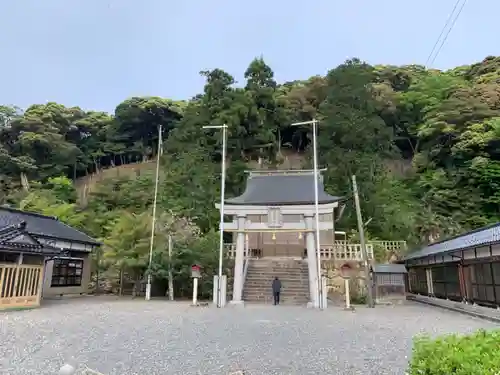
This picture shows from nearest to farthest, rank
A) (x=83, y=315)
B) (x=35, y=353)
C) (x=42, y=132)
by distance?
1. (x=35, y=353)
2. (x=83, y=315)
3. (x=42, y=132)

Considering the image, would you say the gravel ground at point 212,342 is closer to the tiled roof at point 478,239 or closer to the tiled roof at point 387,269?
the tiled roof at point 478,239

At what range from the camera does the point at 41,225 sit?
63.9 ft

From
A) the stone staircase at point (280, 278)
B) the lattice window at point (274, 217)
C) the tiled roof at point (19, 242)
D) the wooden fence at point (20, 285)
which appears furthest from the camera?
the stone staircase at point (280, 278)

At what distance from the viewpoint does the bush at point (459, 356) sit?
246 cm

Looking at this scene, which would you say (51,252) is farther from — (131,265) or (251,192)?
(251,192)

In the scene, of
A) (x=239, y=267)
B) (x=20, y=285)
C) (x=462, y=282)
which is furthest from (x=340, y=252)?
(x=20, y=285)

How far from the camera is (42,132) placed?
132 feet

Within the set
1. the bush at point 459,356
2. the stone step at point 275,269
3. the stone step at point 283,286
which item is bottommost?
the stone step at point 283,286

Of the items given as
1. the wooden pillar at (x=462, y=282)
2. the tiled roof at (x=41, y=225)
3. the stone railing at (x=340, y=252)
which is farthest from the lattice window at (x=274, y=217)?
the tiled roof at (x=41, y=225)

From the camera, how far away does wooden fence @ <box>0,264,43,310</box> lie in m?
13.2

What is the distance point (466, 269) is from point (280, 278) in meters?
8.25

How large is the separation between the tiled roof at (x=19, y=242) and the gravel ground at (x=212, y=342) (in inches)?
101

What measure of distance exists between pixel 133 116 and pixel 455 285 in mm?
42131

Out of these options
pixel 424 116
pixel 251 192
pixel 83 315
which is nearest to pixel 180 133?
pixel 251 192
